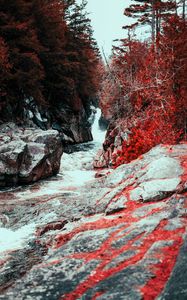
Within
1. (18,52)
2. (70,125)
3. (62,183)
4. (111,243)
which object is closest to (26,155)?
(62,183)

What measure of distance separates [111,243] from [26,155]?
1097 centimetres

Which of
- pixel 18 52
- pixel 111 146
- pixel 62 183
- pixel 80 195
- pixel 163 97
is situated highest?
pixel 18 52

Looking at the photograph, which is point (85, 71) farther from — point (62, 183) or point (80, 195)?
point (80, 195)

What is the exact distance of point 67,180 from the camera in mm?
16297

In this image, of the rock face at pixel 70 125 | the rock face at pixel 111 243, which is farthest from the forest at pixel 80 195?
the rock face at pixel 70 125

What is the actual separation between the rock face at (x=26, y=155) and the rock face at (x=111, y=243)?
5455 mm

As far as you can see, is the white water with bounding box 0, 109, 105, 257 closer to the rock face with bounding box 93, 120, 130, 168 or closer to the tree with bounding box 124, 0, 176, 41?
the rock face with bounding box 93, 120, 130, 168

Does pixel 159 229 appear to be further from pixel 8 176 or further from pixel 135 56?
pixel 135 56

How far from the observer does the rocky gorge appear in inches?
164

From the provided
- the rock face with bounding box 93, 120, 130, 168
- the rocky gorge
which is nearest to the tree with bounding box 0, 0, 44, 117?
the rock face with bounding box 93, 120, 130, 168

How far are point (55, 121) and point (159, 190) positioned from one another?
68.6 ft

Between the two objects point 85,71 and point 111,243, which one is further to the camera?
point 85,71

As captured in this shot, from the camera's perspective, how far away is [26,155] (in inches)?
619

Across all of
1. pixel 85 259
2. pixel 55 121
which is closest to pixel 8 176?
pixel 85 259
